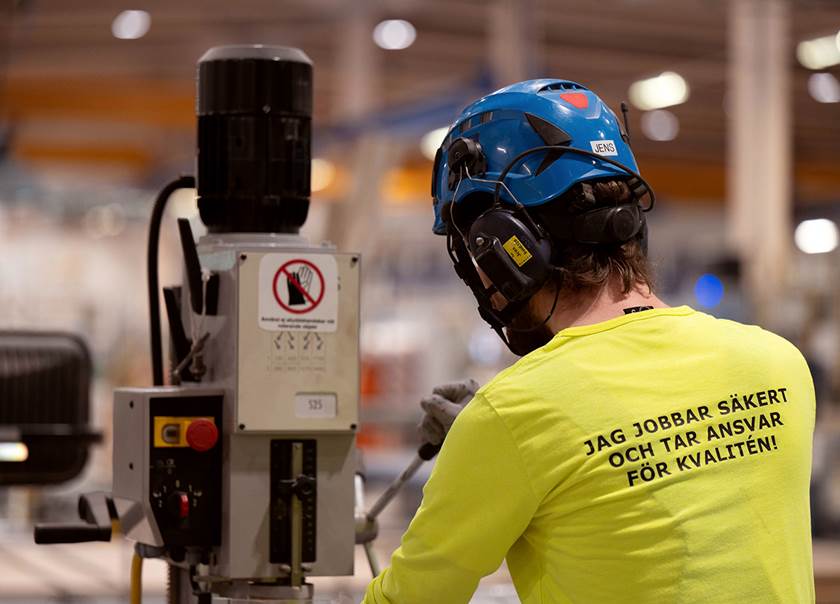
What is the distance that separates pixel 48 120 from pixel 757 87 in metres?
9.63

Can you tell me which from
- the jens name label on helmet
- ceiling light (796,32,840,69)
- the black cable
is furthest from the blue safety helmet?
ceiling light (796,32,840,69)

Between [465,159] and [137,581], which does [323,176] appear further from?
[465,159]

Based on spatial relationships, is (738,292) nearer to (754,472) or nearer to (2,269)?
(2,269)

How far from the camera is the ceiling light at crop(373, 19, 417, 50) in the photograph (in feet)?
44.3

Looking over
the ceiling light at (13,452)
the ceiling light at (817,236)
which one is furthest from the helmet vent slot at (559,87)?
the ceiling light at (817,236)

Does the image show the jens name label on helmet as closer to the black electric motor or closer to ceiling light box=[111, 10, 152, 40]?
the black electric motor

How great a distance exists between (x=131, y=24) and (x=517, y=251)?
12932 millimetres

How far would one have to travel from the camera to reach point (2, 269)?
379 inches

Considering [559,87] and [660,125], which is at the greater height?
[660,125]

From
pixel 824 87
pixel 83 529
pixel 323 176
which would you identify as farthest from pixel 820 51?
pixel 83 529

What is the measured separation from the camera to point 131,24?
1389 cm

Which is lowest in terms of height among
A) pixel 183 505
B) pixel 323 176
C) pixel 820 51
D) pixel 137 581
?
pixel 137 581

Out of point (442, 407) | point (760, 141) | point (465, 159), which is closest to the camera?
point (465, 159)

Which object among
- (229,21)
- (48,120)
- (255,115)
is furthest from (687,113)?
(255,115)
